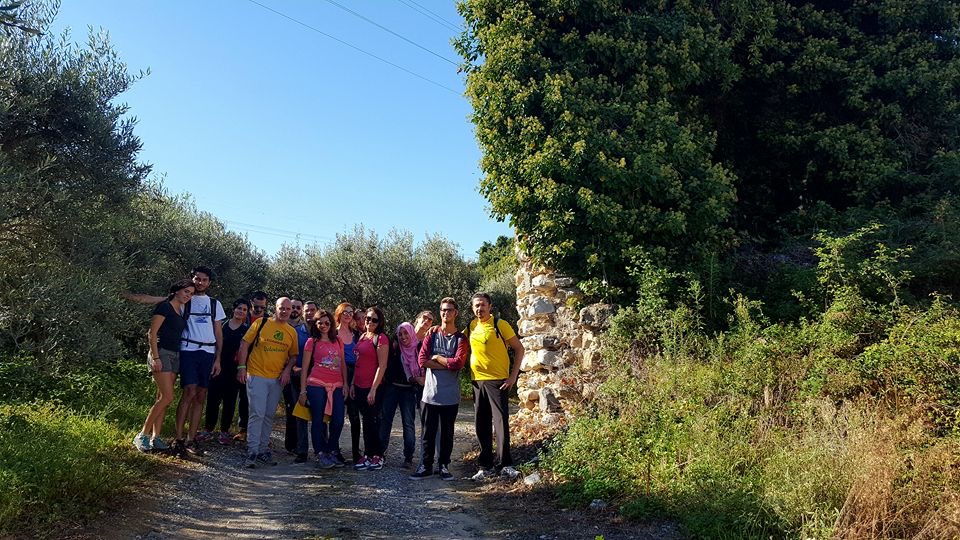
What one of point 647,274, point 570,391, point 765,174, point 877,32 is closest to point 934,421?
point 647,274

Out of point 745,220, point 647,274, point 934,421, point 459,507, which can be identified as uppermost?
point 745,220

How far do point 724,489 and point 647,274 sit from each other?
11.7 ft

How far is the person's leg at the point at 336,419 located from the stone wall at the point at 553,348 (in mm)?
2565

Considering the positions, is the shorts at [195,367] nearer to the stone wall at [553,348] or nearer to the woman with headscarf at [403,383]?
the woman with headscarf at [403,383]

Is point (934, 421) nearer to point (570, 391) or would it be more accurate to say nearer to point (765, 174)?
point (570, 391)

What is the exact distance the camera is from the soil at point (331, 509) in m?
5.11

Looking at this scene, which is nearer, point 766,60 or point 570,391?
point 570,391

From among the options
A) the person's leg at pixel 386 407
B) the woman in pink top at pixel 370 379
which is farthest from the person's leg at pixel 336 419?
the person's leg at pixel 386 407

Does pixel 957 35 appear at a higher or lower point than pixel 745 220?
higher

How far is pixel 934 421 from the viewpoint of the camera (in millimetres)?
5238

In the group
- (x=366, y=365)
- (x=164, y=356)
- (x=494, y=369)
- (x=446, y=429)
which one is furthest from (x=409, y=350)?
(x=164, y=356)

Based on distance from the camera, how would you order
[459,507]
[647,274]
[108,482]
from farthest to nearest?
[647,274]
[459,507]
[108,482]

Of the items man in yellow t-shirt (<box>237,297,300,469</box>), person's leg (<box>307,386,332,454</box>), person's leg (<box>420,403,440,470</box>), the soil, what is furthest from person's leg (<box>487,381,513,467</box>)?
man in yellow t-shirt (<box>237,297,300,469</box>)

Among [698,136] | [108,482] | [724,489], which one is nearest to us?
[724,489]
